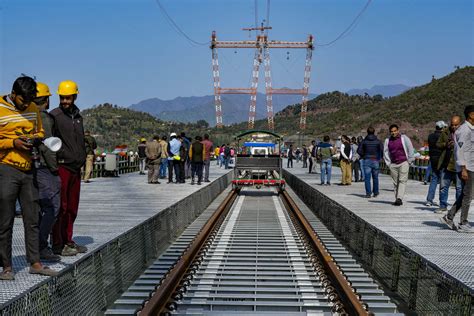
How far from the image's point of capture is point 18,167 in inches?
285

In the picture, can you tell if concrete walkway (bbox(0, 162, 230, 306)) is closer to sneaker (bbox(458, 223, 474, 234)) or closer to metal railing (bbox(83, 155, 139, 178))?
metal railing (bbox(83, 155, 139, 178))

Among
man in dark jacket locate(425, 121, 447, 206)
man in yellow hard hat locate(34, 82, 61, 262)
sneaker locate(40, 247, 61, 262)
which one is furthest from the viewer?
man in dark jacket locate(425, 121, 447, 206)

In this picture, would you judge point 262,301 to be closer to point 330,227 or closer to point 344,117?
point 330,227

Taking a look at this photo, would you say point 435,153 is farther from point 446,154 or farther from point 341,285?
point 341,285

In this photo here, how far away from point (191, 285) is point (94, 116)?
11674cm

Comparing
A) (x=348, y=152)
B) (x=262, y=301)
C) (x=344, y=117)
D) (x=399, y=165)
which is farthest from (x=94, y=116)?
(x=262, y=301)

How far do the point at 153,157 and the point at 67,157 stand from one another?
647 inches

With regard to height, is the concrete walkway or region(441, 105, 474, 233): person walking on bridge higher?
region(441, 105, 474, 233): person walking on bridge

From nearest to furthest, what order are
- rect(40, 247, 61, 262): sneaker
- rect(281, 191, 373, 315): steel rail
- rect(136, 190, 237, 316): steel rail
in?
rect(136, 190, 237, 316): steel rail, rect(281, 191, 373, 315): steel rail, rect(40, 247, 61, 262): sneaker

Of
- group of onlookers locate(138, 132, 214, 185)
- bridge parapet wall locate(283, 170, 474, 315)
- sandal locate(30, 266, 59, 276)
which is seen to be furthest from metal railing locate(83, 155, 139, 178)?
sandal locate(30, 266, 59, 276)

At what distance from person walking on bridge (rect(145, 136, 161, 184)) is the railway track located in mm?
10987

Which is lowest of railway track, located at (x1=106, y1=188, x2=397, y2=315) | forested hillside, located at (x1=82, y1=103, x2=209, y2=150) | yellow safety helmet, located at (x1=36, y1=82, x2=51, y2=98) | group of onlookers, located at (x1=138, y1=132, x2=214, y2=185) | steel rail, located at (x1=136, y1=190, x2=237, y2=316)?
railway track, located at (x1=106, y1=188, x2=397, y2=315)

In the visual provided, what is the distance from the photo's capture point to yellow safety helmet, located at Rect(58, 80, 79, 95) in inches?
345

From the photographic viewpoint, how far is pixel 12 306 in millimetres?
5211
